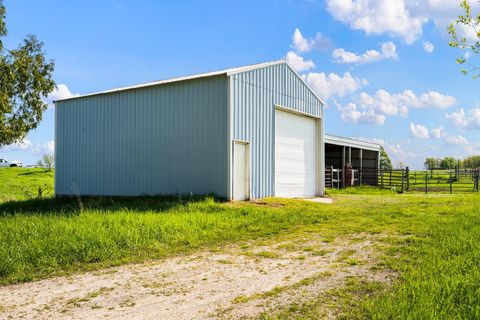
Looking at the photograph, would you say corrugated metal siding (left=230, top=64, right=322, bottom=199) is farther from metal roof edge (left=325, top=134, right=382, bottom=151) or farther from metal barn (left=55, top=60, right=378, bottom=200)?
metal roof edge (left=325, top=134, right=382, bottom=151)

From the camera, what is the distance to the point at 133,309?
4.36 metres

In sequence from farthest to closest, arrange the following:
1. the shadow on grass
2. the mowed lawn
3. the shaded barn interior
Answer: the shaded barn interior < the shadow on grass < the mowed lawn

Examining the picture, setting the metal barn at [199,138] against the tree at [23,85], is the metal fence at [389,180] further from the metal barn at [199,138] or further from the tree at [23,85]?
the tree at [23,85]

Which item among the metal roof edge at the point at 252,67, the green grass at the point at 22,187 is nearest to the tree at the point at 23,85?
the green grass at the point at 22,187

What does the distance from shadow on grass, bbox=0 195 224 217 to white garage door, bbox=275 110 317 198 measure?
13.5ft

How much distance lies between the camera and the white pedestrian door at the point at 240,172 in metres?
13.8

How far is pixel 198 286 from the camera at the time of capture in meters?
5.14

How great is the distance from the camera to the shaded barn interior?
26.6 meters

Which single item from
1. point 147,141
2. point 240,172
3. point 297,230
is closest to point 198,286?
→ point 297,230

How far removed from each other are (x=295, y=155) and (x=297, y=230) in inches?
336

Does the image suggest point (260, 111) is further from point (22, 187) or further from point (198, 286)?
point (22, 187)

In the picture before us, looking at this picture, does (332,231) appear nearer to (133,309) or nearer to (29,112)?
(133,309)

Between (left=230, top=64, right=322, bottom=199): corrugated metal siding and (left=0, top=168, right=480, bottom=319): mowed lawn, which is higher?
(left=230, top=64, right=322, bottom=199): corrugated metal siding

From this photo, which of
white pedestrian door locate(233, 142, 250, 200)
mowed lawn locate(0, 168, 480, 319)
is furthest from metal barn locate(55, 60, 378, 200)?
mowed lawn locate(0, 168, 480, 319)
